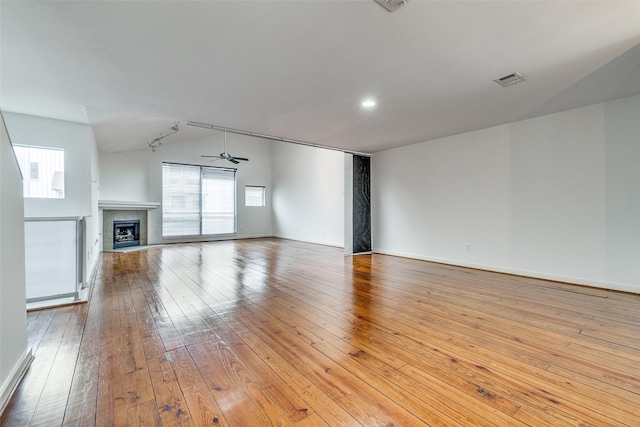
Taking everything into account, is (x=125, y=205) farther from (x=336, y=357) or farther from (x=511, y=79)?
(x=511, y=79)

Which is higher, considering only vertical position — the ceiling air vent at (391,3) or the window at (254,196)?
the ceiling air vent at (391,3)

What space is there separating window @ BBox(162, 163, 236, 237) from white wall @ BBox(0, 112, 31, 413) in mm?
7498

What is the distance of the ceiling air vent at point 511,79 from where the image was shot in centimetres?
282

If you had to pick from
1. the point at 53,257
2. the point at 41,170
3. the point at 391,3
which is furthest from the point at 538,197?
the point at 41,170

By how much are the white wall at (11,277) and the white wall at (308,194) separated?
258 inches

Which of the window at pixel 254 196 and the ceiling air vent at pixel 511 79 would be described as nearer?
the ceiling air vent at pixel 511 79

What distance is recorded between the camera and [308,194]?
920 cm

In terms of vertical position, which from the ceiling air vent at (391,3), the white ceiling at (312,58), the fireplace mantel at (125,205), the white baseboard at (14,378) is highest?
the white ceiling at (312,58)

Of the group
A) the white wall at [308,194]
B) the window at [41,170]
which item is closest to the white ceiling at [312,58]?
the window at [41,170]

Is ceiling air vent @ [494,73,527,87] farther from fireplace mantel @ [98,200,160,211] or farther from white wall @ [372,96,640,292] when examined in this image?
fireplace mantel @ [98,200,160,211]

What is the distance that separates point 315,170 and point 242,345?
7158 mm

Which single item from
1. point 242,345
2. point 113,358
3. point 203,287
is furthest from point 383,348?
point 203,287

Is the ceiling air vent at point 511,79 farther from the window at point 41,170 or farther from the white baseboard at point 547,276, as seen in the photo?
the window at point 41,170

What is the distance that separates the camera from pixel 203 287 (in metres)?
3.89
